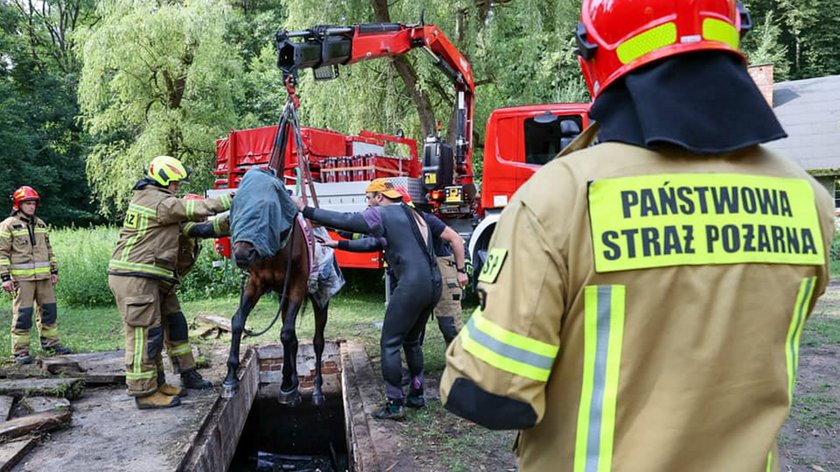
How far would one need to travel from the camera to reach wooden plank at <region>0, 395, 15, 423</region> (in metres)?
4.57

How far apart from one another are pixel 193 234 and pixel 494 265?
4.55 meters

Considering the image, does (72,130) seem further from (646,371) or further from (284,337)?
(646,371)

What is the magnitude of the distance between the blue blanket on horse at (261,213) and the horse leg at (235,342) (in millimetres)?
687

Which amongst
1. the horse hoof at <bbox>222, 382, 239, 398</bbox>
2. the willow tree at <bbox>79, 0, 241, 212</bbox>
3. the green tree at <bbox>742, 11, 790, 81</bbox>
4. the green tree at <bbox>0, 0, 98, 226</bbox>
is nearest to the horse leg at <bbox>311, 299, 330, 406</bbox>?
the horse hoof at <bbox>222, 382, 239, 398</bbox>

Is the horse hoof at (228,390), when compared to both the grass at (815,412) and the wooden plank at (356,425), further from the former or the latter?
the grass at (815,412)

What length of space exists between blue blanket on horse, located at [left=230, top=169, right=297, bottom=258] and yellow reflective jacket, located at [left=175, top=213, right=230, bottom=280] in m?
0.43

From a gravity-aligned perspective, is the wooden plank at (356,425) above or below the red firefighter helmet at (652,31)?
below

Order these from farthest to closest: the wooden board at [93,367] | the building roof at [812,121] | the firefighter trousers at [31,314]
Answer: the building roof at [812,121] < the firefighter trousers at [31,314] < the wooden board at [93,367]

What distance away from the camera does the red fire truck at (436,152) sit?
7324 millimetres

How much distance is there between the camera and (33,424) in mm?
4340

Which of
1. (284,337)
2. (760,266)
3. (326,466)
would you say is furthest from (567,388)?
(326,466)

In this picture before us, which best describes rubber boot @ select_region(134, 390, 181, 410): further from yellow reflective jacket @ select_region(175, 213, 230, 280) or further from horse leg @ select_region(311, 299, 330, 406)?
horse leg @ select_region(311, 299, 330, 406)

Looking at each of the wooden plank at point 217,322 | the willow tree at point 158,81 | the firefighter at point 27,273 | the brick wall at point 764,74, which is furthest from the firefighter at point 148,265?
the brick wall at point 764,74

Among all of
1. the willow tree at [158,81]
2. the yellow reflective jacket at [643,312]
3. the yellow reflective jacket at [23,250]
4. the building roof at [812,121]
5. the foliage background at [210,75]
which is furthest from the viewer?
the building roof at [812,121]
